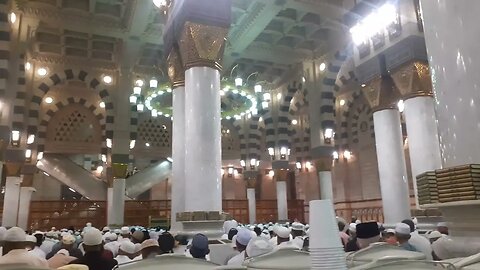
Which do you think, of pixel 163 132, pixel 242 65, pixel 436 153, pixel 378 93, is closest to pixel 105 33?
pixel 242 65

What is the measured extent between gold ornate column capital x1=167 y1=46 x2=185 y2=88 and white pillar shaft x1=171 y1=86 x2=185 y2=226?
0.12 meters

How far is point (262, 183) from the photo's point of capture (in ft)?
61.8

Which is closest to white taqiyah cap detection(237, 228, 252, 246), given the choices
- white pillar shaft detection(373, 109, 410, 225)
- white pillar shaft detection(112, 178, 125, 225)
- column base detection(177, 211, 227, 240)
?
column base detection(177, 211, 227, 240)

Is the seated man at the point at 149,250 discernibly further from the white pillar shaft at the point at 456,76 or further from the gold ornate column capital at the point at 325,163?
the gold ornate column capital at the point at 325,163

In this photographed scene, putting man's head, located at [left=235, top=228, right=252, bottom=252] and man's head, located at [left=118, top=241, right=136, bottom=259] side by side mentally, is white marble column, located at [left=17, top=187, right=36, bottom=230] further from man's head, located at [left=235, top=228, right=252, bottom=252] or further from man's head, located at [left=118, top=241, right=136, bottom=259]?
man's head, located at [left=235, top=228, right=252, bottom=252]

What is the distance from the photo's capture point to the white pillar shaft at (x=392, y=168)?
21.3 feet

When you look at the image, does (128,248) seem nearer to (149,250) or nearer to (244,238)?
(149,250)

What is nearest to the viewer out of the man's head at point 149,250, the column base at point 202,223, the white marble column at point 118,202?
the man's head at point 149,250

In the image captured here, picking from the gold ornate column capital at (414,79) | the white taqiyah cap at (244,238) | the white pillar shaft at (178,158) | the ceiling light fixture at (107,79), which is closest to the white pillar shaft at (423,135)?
the gold ornate column capital at (414,79)

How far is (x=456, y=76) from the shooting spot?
2184 mm

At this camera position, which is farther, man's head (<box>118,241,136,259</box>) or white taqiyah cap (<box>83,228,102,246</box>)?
man's head (<box>118,241,136,259</box>)

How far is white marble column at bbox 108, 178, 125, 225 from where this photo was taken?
11.3 m

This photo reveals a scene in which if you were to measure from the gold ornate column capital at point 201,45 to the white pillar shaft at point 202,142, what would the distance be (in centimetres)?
12

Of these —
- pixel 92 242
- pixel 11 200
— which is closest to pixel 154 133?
pixel 11 200
